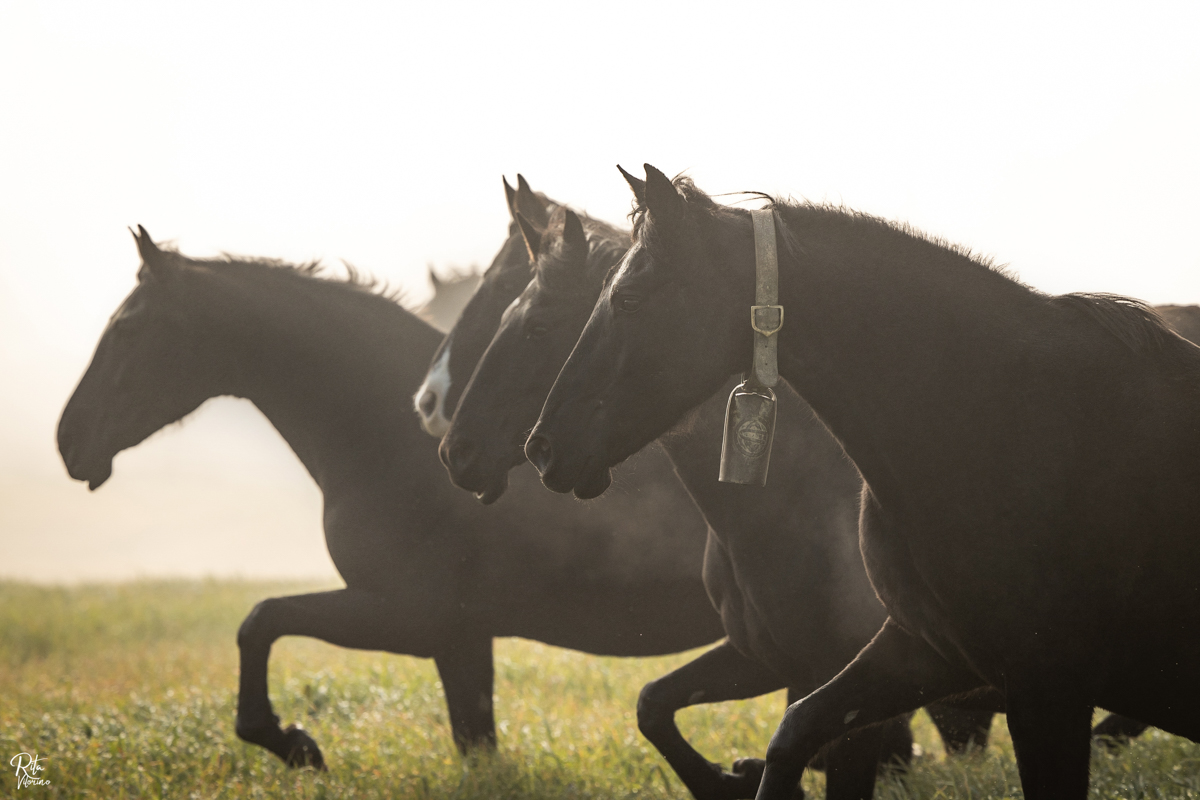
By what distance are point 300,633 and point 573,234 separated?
2.47 meters

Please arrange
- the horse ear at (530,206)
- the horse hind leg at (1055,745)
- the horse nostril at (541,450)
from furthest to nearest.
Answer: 1. the horse ear at (530,206)
2. the horse nostril at (541,450)
3. the horse hind leg at (1055,745)

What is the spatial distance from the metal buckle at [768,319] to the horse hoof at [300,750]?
11.5ft

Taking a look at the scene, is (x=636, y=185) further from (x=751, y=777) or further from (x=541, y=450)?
(x=751, y=777)

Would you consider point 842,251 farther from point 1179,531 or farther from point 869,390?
point 1179,531

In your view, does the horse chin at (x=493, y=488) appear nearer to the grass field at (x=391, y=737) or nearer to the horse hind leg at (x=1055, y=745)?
the grass field at (x=391, y=737)

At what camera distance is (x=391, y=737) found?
5945 mm

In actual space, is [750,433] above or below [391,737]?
above

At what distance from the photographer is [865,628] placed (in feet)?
12.4

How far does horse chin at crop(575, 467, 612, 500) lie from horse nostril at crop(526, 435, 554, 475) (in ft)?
0.37

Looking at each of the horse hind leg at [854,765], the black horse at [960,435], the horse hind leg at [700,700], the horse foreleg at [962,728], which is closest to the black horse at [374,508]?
the horse hind leg at [700,700]

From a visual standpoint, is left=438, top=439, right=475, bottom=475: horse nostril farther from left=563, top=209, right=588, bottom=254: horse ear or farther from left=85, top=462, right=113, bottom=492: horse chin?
left=85, top=462, right=113, bottom=492: horse chin

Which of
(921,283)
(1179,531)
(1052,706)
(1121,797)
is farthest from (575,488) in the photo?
(1121,797)

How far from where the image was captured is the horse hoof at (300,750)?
4.98 m

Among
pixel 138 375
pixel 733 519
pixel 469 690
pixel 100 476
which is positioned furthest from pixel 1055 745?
pixel 100 476
